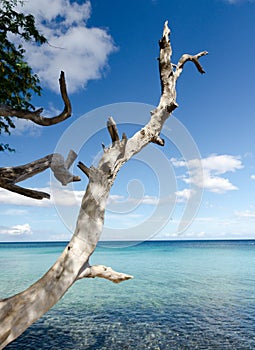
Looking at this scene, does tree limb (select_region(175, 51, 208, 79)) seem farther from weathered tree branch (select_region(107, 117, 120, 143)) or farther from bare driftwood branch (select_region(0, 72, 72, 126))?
bare driftwood branch (select_region(0, 72, 72, 126))

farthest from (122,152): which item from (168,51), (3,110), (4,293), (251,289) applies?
(251,289)

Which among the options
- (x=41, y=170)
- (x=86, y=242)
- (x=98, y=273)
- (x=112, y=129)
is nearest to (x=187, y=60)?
(x=112, y=129)

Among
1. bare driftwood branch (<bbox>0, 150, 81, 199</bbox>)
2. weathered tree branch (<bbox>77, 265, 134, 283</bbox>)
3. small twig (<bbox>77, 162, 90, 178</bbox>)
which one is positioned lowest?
weathered tree branch (<bbox>77, 265, 134, 283</bbox>)

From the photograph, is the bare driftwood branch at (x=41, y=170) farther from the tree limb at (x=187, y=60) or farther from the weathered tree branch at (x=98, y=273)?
the tree limb at (x=187, y=60)

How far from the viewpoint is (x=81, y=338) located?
9.60m

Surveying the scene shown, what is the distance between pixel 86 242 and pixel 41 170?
205cm

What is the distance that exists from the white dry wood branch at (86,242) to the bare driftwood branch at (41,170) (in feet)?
3.65

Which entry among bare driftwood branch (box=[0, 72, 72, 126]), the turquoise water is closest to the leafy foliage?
bare driftwood branch (box=[0, 72, 72, 126])

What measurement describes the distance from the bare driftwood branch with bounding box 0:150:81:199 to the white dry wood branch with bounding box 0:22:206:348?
3.65 feet

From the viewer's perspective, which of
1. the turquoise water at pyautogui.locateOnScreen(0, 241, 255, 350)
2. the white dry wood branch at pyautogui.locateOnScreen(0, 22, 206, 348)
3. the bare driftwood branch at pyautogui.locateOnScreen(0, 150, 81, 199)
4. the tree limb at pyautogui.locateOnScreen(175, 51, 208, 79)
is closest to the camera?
the white dry wood branch at pyautogui.locateOnScreen(0, 22, 206, 348)

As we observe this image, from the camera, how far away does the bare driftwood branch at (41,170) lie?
221 inches

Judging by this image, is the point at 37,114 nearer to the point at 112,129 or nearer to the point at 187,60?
the point at 112,129

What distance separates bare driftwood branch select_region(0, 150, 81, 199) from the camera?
561 centimetres

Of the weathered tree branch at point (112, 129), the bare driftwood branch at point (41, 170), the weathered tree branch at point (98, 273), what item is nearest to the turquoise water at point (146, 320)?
the weathered tree branch at point (98, 273)
